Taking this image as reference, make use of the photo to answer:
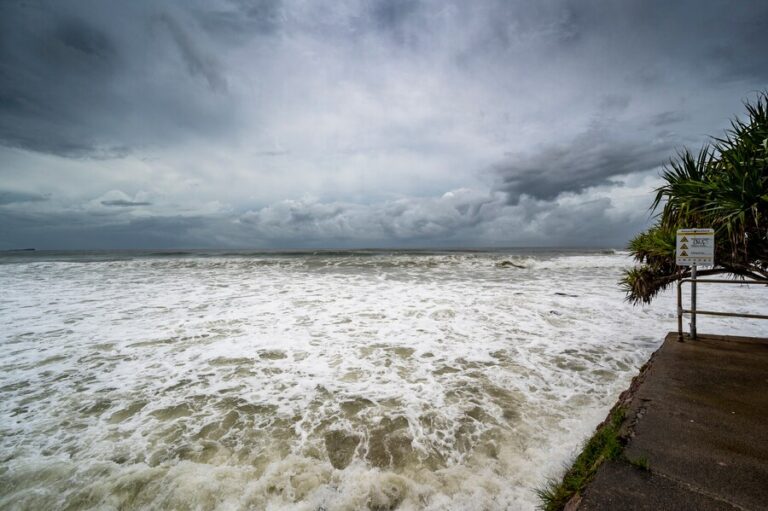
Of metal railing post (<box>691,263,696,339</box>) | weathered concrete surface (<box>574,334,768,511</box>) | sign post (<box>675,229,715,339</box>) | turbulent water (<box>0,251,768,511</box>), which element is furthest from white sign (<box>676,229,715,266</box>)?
turbulent water (<box>0,251,768,511</box>)

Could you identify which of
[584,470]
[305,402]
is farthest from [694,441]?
[305,402]

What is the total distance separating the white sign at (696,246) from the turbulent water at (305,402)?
7.28 feet

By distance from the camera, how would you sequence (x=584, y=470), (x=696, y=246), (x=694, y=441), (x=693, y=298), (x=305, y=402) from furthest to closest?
(x=693, y=298), (x=696, y=246), (x=305, y=402), (x=694, y=441), (x=584, y=470)

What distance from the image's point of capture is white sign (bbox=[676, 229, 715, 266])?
16.6 feet

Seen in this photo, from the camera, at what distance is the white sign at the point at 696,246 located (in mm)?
5062

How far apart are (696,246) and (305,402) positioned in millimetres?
6625

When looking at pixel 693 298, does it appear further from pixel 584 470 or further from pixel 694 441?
pixel 584 470

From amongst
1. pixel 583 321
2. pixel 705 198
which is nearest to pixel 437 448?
pixel 705 198

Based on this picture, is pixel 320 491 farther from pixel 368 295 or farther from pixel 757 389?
A: pixel 368 295

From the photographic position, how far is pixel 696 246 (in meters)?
5.23

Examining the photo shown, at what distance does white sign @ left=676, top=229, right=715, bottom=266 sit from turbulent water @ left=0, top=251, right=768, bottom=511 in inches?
87.3

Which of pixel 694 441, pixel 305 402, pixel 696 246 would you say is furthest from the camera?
pixel 696 246

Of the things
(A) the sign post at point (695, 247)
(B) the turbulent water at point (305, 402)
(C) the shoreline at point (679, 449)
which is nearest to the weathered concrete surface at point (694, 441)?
(C) the shoreline at point (679, 449)

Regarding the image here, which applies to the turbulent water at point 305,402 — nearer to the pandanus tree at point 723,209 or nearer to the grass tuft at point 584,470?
the grass tuft at point 584,470
